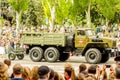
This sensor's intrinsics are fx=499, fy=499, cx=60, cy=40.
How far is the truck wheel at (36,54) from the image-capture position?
31.6 metres

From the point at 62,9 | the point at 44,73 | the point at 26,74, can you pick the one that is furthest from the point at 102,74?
the point at 62,9

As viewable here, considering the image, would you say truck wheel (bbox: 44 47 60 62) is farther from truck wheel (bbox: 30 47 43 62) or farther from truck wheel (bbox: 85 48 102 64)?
truck wheel (bbox: 85 48 102 64)

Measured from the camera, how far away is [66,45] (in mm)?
31219

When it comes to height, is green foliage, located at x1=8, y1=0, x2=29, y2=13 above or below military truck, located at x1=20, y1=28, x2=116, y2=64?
above

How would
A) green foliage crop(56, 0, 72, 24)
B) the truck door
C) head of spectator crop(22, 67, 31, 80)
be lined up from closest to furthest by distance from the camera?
head of spectator crop(22, 67, 31, 80) → the truck door → green foliage crop(56, 0, 72, 24)

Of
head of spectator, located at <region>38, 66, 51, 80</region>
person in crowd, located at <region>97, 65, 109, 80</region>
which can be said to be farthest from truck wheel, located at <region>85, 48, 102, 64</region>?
head of spectator, located at <region>38, 66, 51, 80</region>

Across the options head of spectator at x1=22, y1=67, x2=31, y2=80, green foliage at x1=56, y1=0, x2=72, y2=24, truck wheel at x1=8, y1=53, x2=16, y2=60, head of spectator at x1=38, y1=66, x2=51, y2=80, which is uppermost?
green foliage at x1=56, y1=0, x2=72, y2=24

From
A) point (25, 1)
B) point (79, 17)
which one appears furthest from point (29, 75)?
point (79, 17)

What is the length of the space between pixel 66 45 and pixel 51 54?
3.59 feet

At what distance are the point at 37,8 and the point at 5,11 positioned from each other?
10046 mm

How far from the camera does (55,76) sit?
9.94 metres

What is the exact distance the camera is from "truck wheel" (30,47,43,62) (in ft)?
104

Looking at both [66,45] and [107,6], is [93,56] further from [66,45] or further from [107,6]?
[107,6]

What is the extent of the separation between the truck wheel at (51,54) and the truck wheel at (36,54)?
1.33ft
